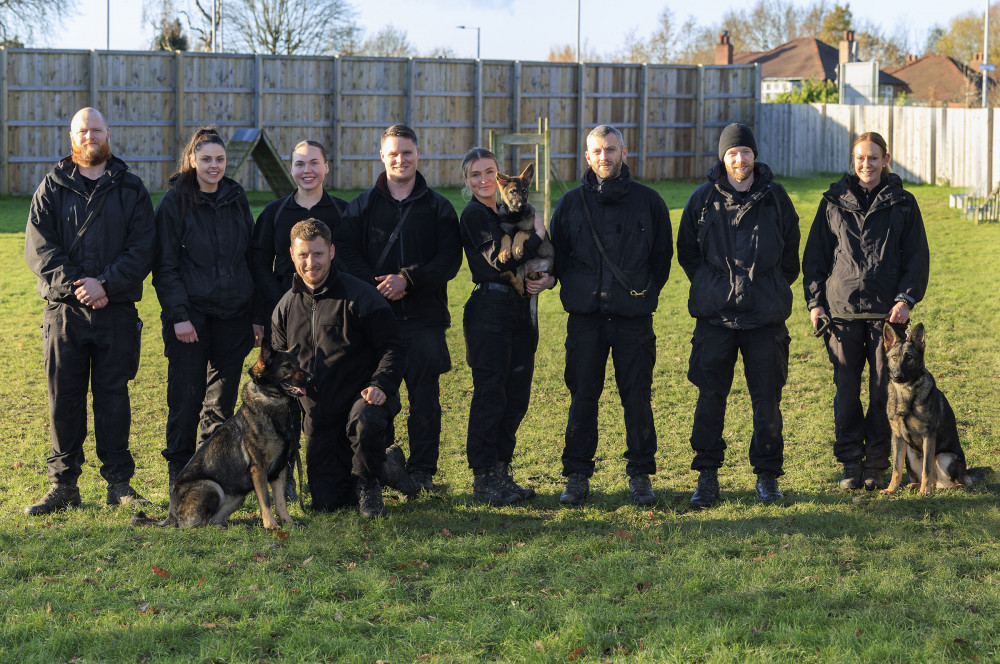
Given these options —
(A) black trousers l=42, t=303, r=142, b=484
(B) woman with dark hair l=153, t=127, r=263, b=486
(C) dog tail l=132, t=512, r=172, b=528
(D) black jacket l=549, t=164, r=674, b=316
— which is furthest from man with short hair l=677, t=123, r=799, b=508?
(A) black trousers l=42, t=303, r=142, b=484

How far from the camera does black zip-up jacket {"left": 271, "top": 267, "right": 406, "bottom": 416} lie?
19.2 ft

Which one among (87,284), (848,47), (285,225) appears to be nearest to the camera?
(87,284)

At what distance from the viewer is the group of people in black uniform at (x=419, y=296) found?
596cm

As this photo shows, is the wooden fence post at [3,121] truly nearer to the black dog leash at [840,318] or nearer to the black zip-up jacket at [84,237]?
the black zip-up jacket at [84,237]

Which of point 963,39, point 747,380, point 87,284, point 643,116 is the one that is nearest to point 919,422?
point 747,380

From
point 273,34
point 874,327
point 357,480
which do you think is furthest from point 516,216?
point 273,34

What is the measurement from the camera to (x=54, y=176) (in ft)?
19.7

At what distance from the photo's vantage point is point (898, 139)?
24.8 meters

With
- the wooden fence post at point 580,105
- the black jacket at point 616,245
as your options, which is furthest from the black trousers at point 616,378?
the wooden fence post at point 580,105

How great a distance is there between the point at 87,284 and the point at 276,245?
1108 millimetres

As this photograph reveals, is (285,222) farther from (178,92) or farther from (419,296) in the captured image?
(178,92)

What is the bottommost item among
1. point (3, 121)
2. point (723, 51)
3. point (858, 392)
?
point (858, 392)

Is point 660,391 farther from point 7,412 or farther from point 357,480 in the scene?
point 7,412

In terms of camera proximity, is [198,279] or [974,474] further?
[974,474]
